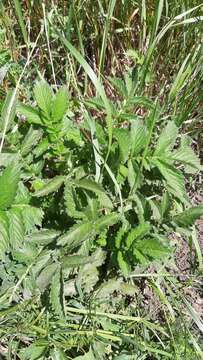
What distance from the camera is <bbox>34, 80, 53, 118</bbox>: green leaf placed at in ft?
4.38

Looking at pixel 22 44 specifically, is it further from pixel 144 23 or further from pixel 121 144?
pixel 121 144

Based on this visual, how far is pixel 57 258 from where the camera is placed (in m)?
1.44

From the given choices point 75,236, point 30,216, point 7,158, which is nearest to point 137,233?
point 75,236

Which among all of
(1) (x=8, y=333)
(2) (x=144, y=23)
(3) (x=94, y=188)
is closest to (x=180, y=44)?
(2) (x=144, y=23)

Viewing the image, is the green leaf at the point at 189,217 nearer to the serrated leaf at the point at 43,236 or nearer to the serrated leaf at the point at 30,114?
the serrated leaf at the point at 43,236

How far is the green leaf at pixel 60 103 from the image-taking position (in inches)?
52.7

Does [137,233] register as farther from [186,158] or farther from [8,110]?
[8,110]

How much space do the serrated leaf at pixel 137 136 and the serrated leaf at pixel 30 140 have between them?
236 mm

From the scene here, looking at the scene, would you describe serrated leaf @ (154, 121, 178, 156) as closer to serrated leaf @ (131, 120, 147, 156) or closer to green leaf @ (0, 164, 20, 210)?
serrated leaf @ (131, 120, 147, 156)

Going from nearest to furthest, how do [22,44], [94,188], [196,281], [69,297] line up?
[94,188]
[69,297]
[196,281]
[22,44]

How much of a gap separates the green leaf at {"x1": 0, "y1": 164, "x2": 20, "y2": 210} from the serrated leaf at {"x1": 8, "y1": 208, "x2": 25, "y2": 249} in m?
0.09

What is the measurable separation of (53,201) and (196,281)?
54cm

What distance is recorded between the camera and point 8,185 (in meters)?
1.24

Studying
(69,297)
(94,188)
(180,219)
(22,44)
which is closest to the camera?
(94,188)
